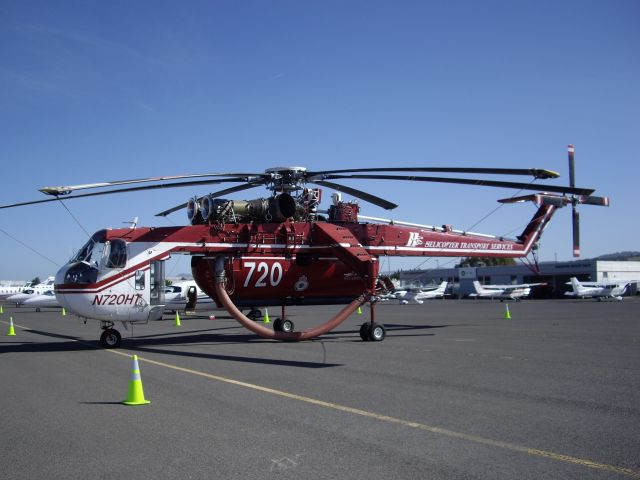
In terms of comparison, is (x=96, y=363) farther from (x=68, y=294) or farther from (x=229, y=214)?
(x=229, y=214)

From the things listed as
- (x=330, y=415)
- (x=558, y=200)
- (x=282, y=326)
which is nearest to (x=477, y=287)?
(x=558, y=200)

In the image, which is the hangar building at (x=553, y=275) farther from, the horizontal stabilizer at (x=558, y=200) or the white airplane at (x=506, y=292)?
the horizontal stabilizer at (x=558, y=200)

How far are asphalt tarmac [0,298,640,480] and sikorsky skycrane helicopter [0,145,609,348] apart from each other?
1.70 metres

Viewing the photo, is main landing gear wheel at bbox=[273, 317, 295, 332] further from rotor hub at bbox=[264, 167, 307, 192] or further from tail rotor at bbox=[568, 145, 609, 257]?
tail rotor at bbox=[568, 145, 609, 257]

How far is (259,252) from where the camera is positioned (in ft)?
57.2

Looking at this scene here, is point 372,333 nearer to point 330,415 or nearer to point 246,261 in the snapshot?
point 246,261

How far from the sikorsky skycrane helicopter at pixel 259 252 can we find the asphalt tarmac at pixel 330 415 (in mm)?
1702

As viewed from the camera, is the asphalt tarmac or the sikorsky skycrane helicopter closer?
the asphalt tarmac

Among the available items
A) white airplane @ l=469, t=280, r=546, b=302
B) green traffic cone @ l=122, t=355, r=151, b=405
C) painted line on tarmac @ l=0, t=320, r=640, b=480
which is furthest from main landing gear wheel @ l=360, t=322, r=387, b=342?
white airplane @ l=469, t=280, r=546, b=302

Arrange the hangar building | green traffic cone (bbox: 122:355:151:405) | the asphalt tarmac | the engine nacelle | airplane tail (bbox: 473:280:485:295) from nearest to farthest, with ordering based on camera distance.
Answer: the asphalt tarmac → green traffic cone (bbox: 122:355:151:405) → the engine nacelle → airplane tail (bbox: 473:280:485:295) → the hangar building

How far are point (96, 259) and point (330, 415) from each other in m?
10.4

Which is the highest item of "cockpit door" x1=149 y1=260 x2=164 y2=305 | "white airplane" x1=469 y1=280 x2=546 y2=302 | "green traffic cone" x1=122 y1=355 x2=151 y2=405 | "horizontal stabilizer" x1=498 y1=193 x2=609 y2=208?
"horizontal stabilizer" x1=498 y1=193 x2=609 y2=208

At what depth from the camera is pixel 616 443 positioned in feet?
20.5

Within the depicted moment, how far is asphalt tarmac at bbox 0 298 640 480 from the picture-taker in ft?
18.4
